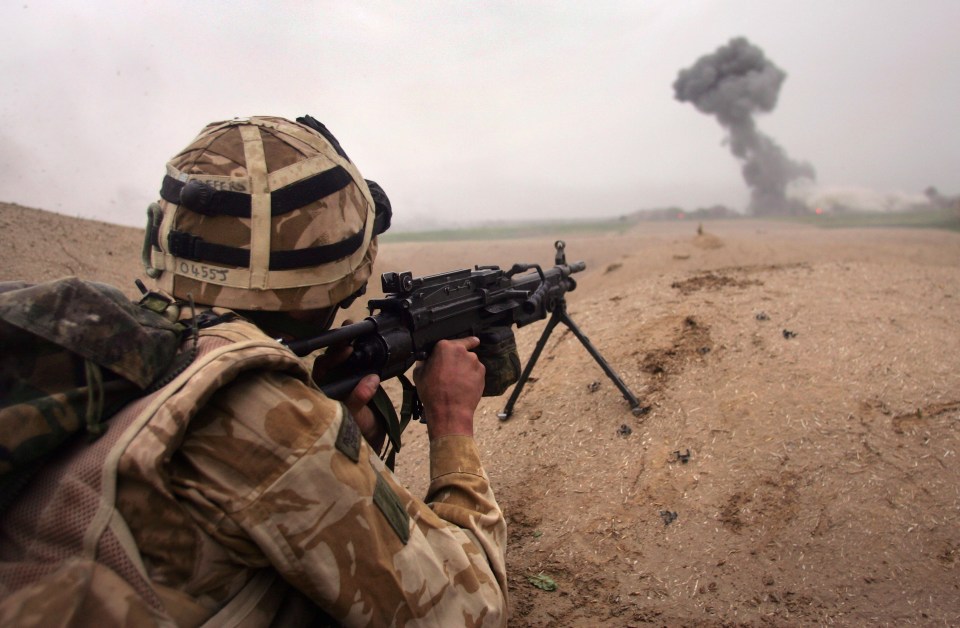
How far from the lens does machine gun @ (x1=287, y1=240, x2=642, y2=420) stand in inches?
109

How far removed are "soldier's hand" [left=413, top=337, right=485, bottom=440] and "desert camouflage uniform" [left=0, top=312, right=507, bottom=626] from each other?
0.54 m

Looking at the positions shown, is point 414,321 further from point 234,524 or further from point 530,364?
point 530,364

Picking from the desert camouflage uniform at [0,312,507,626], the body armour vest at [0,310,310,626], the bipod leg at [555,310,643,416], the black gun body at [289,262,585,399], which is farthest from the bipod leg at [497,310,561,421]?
the body armour vest at [0,310,310,626]

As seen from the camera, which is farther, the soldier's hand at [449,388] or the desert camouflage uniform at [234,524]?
the soldier's hand at [449,388]

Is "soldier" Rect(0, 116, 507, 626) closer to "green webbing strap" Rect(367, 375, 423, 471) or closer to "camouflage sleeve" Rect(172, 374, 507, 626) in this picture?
"camouflage sleeve" Rect(172, 374, 507, 626)

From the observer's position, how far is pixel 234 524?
1.61 meters

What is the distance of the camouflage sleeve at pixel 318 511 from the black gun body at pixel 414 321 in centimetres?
67

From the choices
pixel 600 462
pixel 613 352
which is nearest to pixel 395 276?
pixel 600 462

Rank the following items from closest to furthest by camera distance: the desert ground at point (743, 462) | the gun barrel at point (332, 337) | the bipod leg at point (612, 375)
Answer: the gun barrel at point (332, 337) < the desert ground at point (743, 462) < the bipod leg at point (612, 375)

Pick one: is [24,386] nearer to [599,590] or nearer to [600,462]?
[599,590]

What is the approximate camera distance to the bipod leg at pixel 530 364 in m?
5.10

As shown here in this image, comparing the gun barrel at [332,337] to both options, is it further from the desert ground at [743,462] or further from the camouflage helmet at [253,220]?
the desert ground at [743,462]

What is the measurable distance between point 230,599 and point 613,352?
4.90 metres

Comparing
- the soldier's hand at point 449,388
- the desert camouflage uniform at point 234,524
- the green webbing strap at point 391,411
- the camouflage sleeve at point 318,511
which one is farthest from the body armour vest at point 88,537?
the green webbing strap at point 391,411
